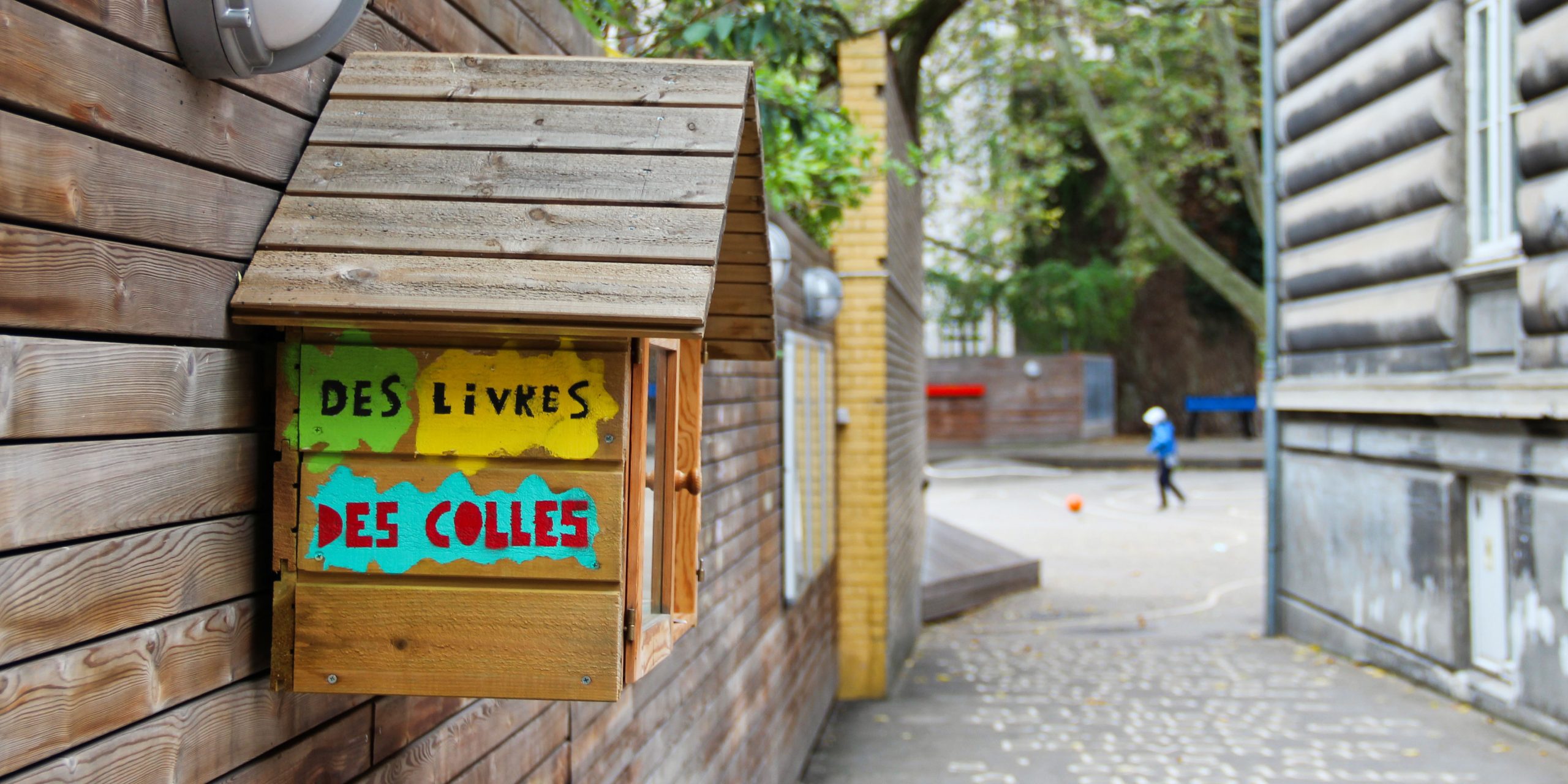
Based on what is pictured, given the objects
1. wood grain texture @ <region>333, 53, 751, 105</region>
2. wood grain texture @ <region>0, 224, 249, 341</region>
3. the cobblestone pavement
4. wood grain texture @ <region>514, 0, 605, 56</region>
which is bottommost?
the cobblestone pavement

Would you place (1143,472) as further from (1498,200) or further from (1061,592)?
(1498,200)

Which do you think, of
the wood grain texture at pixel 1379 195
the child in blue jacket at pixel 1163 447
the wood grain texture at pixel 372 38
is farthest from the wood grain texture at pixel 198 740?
the child in blue jacket at pixel 1163 447

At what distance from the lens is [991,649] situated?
1121 centimetres

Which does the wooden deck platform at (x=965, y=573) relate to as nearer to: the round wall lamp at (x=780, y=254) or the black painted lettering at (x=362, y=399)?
the round wall lamp at (x=780, y=254)

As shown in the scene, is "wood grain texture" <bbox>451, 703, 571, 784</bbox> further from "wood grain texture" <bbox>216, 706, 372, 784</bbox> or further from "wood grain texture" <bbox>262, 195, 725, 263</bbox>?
"wood grain texture" <bbox>262, 195, 725, 263</bbox>

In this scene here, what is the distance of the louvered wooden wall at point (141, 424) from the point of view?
4.73 feet

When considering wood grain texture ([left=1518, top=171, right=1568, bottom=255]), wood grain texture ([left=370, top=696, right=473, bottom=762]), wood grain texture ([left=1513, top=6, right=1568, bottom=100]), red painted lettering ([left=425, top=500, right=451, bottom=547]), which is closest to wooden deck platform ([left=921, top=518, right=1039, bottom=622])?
wood grain texture ([left=1518, top=171, right=1568, bottom=255])

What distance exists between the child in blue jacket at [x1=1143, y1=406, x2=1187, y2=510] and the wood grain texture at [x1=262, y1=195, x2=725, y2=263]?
18.6 metres

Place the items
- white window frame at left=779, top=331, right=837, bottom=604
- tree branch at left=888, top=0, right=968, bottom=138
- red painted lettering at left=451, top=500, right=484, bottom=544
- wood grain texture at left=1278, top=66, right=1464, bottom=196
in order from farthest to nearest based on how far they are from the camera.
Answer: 1. tree branch at left=888, top=0, right=968, bottom=138
2. wood grain texture at left=1278, top=66, right=1464, bottom=196
3. white window frame at left=779, top=331, right=837, bottom=604
4. red painted lettering at left=451, top=500, right=484, bottom=544

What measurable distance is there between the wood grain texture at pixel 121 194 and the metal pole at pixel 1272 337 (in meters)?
10.3

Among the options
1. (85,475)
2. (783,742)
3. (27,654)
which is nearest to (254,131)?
(85,475)

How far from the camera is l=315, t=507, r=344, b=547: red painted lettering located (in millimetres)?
1931

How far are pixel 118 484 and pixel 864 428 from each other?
797 cm

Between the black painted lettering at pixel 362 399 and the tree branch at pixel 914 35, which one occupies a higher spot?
the tree branch at pixel 914 35
